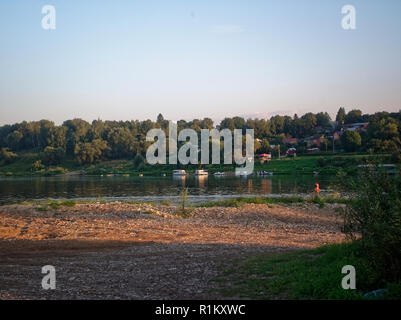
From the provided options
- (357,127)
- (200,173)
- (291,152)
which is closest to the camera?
(200,173)

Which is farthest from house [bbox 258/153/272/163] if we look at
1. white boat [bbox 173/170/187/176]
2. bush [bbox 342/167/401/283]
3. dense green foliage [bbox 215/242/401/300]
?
bush [bbox 342/167/401/283]

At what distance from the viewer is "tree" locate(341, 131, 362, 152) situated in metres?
98.5

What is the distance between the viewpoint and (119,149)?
138 metres

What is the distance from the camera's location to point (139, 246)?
49.9 ft

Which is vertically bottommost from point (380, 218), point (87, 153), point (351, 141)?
point (380, 218)

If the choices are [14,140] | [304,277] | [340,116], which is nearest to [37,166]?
[14,140]

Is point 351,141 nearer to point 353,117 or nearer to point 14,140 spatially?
point 353,117

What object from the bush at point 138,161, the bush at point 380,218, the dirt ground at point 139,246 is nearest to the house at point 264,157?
the bush at point 138,161

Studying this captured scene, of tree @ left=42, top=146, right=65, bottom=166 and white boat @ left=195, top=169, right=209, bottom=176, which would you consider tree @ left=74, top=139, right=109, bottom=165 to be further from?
white boat @ left=195, top=169, right=209, bottom=176

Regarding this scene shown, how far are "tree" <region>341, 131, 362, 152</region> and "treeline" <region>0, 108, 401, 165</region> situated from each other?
4.73 meters

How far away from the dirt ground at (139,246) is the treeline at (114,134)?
92287mm

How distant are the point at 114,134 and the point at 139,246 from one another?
134m
